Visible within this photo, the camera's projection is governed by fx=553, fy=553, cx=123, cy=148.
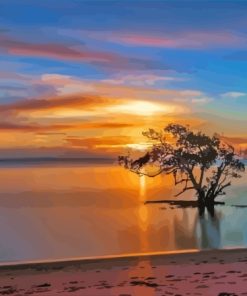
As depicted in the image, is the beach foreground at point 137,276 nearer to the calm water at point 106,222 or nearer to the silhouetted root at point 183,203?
the calm water at point 106,222

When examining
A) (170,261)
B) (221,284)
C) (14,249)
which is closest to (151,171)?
(14,249)

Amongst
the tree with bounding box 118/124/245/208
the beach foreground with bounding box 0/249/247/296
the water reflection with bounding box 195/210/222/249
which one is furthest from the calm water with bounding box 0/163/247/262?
the beach foreground with bounding box 0/249/247/296

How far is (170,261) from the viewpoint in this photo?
5055mm

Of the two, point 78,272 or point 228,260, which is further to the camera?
point 228,260

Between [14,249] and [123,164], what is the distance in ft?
9.67

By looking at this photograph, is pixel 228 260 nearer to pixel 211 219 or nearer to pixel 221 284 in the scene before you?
pixel 221 284

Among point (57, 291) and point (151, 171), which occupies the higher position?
point (151, 171)

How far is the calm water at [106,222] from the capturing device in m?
7.92

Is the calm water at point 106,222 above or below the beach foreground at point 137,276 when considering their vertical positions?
below

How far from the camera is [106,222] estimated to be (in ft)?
34.5

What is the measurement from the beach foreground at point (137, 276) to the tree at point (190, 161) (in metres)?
4.58

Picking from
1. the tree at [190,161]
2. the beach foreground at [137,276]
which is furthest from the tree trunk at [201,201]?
the beach foreground at [137,276]

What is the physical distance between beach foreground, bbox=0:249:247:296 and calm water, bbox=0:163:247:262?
2148 mm

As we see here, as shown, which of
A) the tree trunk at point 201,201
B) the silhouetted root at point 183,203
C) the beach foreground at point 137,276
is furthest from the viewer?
the silhouetted root at point 183,203
